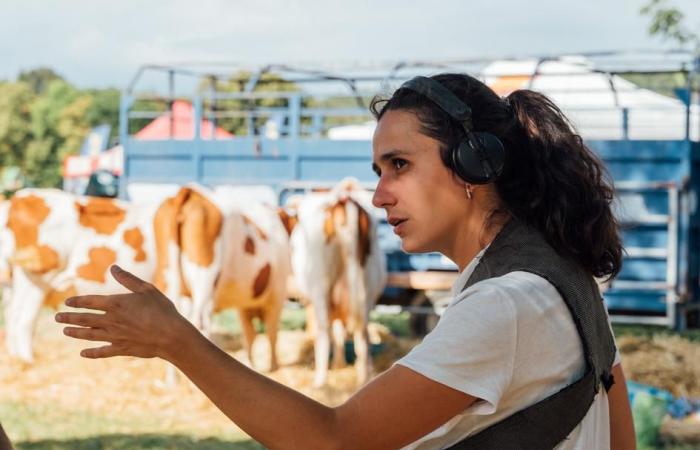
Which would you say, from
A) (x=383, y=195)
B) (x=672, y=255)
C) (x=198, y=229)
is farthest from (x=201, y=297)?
(x=383, y=195)

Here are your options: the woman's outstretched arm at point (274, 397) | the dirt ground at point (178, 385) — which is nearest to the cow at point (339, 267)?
the dirt ground at point (178, 385)

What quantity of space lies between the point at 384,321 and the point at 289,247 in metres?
3.54

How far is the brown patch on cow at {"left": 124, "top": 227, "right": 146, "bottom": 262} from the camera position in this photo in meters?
8.51

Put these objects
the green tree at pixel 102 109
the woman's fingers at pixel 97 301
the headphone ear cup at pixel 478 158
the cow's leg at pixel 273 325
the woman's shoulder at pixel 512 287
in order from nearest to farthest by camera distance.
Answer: the woman's fingers at pixel 97 301 → the woman's shoulder at pixel 512 287 → the headphone ear cup at pixel 478 158 → the cow's leg at pixel 273 325 → the green tree at pixel 102 109

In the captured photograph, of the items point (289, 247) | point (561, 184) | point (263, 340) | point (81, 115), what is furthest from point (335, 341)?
point (81, 115)

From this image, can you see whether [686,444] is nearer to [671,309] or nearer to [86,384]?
[671,309]

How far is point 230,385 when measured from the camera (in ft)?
5.06

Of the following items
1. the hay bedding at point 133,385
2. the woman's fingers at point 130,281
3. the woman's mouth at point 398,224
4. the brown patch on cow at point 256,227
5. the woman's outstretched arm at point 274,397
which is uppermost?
the woman's mouth at point 398,224

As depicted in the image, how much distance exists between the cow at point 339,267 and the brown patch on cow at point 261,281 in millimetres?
A: 364

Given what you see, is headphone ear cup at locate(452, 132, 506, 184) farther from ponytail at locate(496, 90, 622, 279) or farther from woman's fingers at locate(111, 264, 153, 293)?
woman's fingers at locate(111, 264, 153, 293)

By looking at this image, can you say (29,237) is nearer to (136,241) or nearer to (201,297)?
(136,241)

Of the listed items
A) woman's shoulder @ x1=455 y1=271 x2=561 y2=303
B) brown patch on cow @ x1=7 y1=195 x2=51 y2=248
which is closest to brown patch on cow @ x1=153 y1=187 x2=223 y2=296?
brown patch on cow @ x1=7 y1=195 x2=51 y2=248

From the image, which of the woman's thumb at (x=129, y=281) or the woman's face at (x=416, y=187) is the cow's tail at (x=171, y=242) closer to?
the woman's face at (x=416, y=187)

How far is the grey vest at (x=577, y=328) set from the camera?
1.65 metres
